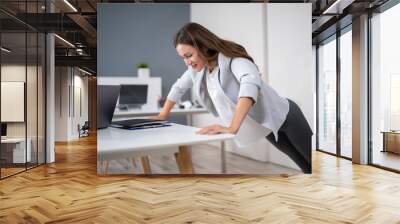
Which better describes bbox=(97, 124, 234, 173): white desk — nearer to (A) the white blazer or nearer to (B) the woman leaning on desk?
(B) the woman leaning on desk

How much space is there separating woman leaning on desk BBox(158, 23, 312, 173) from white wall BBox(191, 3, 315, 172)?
0.11 metres

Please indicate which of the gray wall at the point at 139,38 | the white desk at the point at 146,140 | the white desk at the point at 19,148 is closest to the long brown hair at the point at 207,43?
the gray wall at the point at 139,38

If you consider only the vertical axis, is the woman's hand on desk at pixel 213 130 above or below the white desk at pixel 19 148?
above

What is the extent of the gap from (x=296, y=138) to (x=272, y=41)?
140cm

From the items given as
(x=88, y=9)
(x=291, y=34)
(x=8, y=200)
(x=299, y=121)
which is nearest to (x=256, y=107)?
(x=299, y=121)

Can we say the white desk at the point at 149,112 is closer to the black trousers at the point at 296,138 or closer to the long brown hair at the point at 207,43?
the long brown hair at the point at 207,43

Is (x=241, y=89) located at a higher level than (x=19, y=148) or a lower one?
higher

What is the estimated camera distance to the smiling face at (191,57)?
207 inches

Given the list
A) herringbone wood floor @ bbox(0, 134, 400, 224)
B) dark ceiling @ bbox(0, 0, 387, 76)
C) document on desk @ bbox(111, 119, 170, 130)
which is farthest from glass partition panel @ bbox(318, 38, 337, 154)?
document on desk @ bbox(111, 119, 170, 130)

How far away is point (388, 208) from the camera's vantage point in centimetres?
384

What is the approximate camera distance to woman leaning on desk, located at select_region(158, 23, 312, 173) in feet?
17.1

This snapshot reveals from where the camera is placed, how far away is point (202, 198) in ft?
14.1

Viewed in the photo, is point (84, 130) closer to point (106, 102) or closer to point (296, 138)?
point (106, 102)

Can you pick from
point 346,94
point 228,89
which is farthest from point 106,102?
point 346,94
